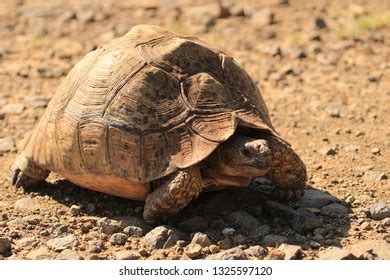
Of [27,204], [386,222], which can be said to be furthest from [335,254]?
[27,204]

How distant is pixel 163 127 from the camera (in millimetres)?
5645

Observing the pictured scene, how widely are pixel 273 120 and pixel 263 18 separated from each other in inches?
168

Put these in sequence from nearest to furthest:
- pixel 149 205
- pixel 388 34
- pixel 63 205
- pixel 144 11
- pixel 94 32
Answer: pixel 149 205 < pixel 63 205 < pixel 388 34 < pixel 94 32 < pixel 144 11

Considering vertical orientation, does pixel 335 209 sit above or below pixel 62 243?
above

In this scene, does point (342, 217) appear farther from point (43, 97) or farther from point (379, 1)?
point (379, 1)

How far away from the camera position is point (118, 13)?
13.4 metres

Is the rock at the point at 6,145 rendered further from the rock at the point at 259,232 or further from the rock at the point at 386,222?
the rock at the point at 386,222

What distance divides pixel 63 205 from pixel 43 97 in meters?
3.54

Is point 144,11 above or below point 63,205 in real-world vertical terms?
above

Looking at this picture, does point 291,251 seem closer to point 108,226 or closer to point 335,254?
point 335,254

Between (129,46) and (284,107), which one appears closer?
(129,46)

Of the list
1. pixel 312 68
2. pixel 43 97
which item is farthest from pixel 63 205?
pixel 312 68

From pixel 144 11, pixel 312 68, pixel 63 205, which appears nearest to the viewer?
pixel 63 205

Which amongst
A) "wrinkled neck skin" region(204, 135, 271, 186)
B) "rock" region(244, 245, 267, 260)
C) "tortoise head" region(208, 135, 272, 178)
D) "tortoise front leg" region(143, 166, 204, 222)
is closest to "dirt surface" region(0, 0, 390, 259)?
"rock" region(244, 245, 267, 260)
